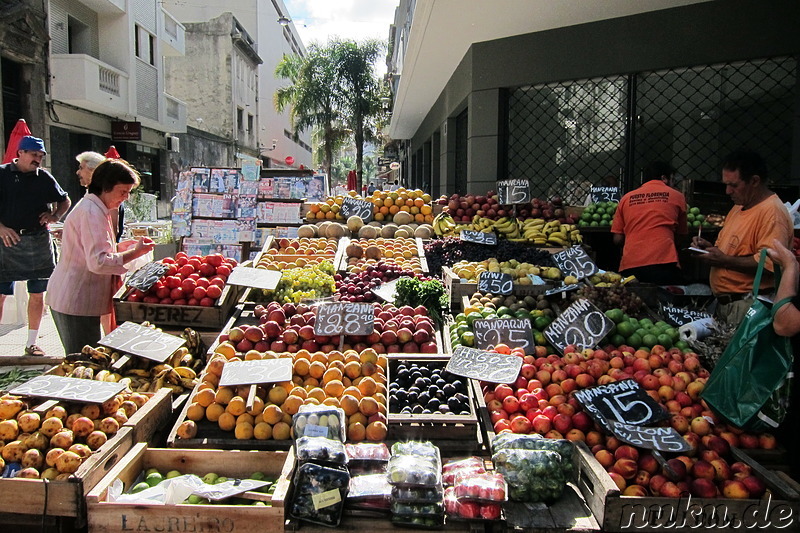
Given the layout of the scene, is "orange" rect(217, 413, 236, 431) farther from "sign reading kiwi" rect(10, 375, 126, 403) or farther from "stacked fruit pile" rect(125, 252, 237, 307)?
"stacked fruit pile" rect(125, 252, 237, 307)

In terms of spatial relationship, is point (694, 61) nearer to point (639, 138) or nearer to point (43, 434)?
point (639, 138)

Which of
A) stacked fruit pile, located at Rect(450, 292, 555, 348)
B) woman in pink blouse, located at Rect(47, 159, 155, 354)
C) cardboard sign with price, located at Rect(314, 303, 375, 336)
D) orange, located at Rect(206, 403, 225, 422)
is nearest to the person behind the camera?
orange, located at Rect(206, 403, 225, 422)

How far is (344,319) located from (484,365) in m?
0.99

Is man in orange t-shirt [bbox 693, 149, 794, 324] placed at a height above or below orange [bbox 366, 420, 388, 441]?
above

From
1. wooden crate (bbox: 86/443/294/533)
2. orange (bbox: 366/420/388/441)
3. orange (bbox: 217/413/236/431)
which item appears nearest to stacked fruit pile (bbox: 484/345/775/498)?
orange (bbox: 366/420/388/441)

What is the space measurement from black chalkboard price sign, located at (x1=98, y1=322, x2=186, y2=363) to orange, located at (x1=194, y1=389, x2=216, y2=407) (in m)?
0.62

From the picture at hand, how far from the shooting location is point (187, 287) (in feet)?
15.1

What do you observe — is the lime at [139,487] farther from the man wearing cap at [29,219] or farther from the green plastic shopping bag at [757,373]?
the man wearing cap at [29,219]

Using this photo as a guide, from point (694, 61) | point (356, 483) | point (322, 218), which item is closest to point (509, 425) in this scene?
point (356, 483)

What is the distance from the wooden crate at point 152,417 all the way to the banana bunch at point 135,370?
0.24m

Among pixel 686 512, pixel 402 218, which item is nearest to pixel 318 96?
pixel 402 218

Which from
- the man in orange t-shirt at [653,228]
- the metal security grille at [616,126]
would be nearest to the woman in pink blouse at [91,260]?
the man in orange t-shirt at [653,228]

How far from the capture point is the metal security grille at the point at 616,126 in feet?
28.8

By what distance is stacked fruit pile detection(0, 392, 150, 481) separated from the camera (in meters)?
2.62
